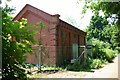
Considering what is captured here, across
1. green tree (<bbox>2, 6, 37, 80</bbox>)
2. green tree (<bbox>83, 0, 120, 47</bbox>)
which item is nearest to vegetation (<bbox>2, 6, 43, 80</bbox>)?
green tree (<bbox>2, 6, 37, 80</bbox>)

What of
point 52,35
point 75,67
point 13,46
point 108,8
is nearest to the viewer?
point 13,46

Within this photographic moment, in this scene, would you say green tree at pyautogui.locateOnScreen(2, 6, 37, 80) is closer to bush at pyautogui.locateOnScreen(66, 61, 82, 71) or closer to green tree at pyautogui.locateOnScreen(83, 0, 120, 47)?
green tree at pyautogui.locateOnScreen(83, 0, 120, 47)

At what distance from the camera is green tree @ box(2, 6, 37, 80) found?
20.7 feet

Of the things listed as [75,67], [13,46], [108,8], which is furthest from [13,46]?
[75,67]

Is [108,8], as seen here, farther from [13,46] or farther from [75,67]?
[13,46]

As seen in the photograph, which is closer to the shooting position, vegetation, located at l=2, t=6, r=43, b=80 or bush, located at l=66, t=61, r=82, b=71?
vegetation, located at l=2, t=6, r=43, b=80

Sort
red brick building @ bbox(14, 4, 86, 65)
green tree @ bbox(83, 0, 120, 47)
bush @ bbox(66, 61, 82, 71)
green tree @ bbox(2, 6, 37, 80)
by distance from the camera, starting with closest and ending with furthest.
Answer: green tree @ bbox(2, 6, 37, 80)
green tree @ bbox(83, 0, 120, 47)
bush @ bbox(66, 61, 82, 71)
red brick building @ bbox(14, 4, 86, 65)

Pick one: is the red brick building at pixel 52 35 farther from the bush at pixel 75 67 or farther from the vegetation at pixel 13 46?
the vegetation at pixel 13 46

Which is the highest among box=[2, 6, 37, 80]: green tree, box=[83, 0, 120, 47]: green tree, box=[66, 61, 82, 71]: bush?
box=[83, 0, 120, 47]: green tree

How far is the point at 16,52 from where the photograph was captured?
6352 millimetres

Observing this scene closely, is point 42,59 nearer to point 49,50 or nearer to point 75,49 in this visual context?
point 49,50

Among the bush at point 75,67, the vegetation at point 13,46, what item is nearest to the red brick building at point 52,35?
the bush at point 75,67

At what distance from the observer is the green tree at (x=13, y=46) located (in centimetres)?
631

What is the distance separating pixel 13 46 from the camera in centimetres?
632
